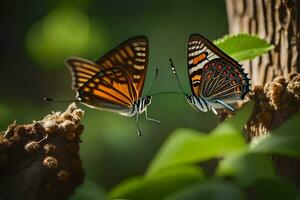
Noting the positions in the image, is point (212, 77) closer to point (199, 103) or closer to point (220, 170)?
point (199, 103)

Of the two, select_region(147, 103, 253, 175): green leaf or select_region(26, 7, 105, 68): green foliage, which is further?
select_region(26, 7, 105, 68): green foliage

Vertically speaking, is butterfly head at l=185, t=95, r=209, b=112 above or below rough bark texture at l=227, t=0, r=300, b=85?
below

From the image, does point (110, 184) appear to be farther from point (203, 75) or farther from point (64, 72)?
point (203, 75)

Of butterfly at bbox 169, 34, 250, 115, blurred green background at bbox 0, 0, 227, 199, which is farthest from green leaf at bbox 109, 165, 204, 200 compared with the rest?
blurred green background at bbox 0, 0, 227, 199

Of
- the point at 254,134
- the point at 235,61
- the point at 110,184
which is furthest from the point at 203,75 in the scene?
the point at 110,184

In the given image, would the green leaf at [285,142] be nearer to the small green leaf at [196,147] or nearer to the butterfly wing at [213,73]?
the small green leaf at [196,147]

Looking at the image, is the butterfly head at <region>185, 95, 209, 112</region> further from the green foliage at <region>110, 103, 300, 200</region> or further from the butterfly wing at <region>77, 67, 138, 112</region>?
the green foliage at <region>110, 103, 300, 200</region>

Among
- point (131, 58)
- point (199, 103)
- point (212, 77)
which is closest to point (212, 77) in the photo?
point (212, 77)

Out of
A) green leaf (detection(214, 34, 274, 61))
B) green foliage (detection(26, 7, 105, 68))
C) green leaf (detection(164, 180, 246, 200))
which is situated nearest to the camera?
green leaf (detection(164, 180, 246, 200))
